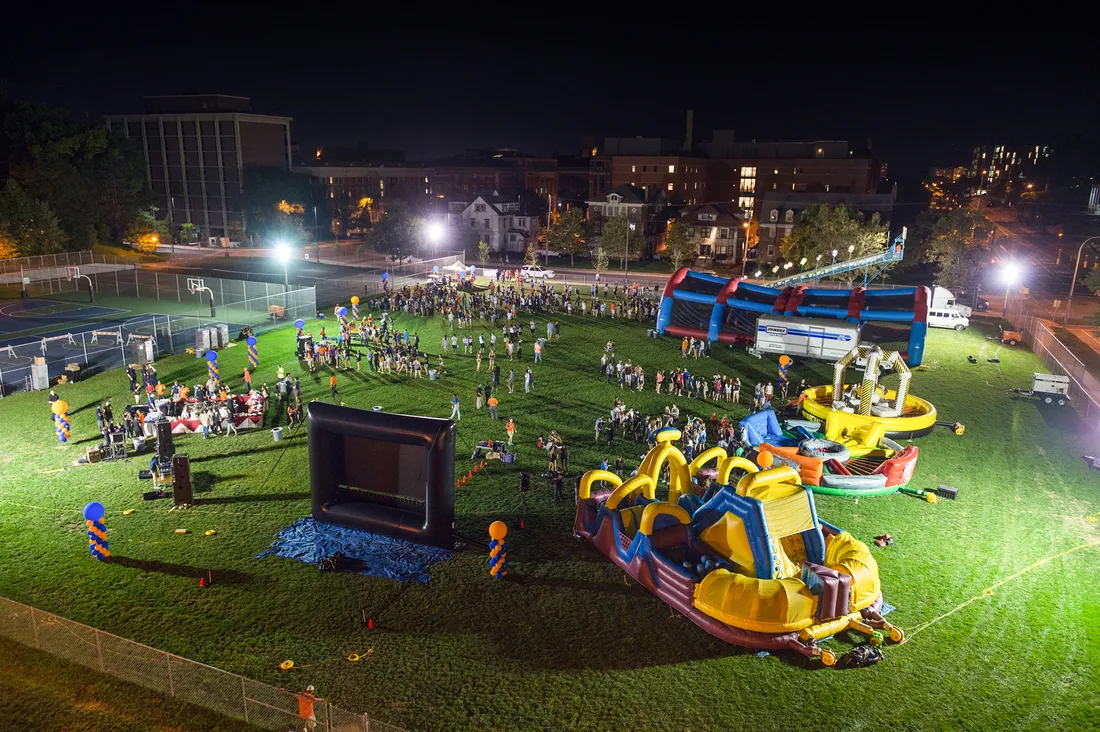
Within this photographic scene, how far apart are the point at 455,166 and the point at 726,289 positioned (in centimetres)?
6877

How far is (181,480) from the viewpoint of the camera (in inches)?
714

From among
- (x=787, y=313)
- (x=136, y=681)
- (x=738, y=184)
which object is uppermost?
(x=738, y=184)

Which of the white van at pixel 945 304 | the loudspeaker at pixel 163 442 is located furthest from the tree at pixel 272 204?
the white van at pixel 945 304

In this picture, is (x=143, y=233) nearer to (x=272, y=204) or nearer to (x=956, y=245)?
(x=272, y=204)

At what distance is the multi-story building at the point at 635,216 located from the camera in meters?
67.8

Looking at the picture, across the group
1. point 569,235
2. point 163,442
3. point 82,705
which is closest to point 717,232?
point 569,235

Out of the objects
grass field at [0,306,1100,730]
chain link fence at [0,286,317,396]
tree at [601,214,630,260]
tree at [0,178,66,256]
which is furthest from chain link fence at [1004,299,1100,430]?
tree at [0,178,66,256]

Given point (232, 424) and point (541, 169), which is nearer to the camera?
point (232, 424)

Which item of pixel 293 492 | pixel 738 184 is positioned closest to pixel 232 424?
pixel 293 492

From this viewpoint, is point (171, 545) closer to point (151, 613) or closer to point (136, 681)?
point (151, 613)

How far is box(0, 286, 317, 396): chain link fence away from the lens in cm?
2892

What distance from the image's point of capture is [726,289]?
119ft

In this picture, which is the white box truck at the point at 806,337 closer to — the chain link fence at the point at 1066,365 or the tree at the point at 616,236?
the chain link fence at the point at 1066,365

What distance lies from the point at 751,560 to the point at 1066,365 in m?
24.7
